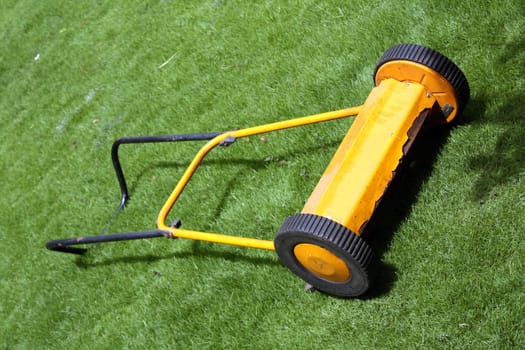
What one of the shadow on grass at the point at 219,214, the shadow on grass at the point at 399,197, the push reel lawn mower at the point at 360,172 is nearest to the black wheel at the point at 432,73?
the push reel lawn mower at the point at 360,172

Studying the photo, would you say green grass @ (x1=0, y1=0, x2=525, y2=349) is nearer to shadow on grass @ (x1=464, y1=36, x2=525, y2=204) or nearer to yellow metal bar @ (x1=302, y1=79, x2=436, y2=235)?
shadow on grass @ (x1=464, y1=36, x2=525, y2=204)

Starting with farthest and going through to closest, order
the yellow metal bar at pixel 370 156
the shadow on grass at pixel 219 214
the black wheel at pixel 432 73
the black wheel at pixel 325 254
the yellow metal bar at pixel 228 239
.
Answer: the shadow on grass at pixel 219 214 → the black wheel at pixel 432 73 → the yellow metal bar at pixel 228 239 → the yellow metal bar at pixel 370 156 → the black wheel at pixel 325 254

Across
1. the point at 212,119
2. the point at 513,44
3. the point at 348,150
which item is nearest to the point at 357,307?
the point at 348,150

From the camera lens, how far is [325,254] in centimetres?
242

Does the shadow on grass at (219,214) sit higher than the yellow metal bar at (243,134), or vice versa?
the yellow metal bar at (243,134)

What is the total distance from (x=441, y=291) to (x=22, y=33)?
20.8 feet

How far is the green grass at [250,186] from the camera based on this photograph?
8.39 ft

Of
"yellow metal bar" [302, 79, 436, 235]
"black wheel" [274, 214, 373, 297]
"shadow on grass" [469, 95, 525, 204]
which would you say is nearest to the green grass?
"shadow on grass" [469, 95, 525, 204]

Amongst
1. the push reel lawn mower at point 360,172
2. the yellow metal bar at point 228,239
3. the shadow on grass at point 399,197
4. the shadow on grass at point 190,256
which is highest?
the push reel lawn mower at point 360,172

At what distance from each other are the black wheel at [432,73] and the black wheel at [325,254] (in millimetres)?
921

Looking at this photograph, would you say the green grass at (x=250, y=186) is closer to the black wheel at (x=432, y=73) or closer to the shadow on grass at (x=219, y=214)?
the shadow on grass at (x=219, y=214)

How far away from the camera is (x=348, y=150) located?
268cm

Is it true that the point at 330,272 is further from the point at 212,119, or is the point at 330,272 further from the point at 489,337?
the point at 212,119

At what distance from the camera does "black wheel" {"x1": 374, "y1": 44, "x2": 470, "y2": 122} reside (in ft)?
9.12
